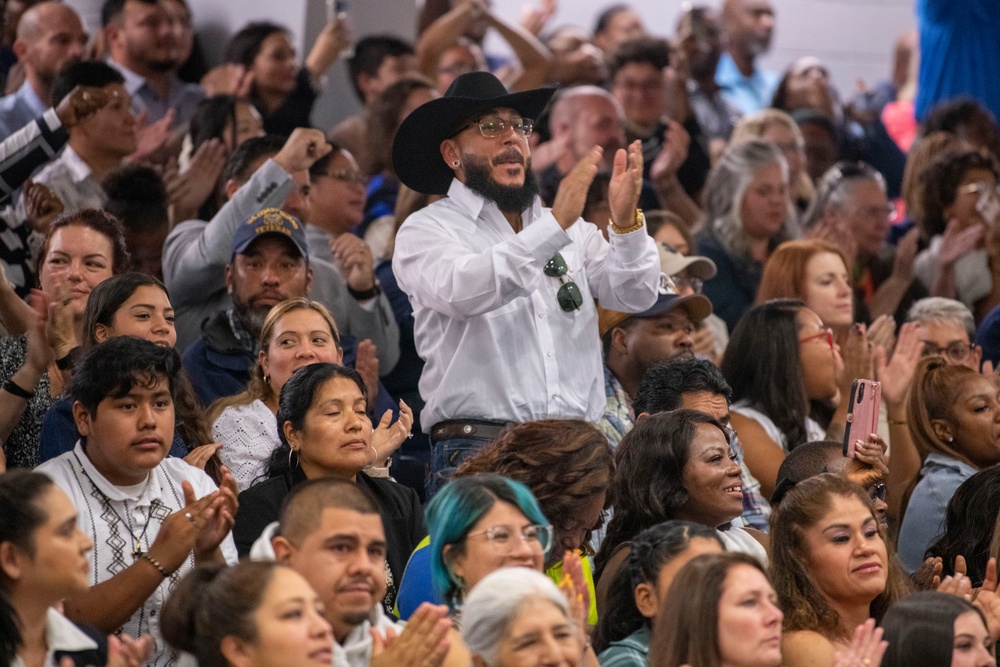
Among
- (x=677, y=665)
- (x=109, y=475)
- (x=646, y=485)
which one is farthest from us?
(x=646, y=485)

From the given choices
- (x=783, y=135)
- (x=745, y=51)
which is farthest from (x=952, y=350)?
(x=745, y=51)

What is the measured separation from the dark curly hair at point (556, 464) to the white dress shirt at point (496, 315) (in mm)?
515

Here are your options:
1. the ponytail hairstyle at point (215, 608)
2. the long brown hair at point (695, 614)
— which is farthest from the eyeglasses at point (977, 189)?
the ponytail hairstyle at point (215, 608)

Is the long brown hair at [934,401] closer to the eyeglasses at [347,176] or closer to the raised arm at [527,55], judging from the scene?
the eyeglasses at [347,176]

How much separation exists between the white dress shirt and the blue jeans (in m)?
0.08

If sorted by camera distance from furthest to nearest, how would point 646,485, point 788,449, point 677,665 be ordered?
point 788,449 < point 646,485 < point 677,665

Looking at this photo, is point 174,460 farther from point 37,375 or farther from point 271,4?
point 271,4

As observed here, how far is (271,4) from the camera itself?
892 cm

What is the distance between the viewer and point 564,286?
16.7 feet

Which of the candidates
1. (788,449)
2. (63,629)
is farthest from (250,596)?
(788,449)

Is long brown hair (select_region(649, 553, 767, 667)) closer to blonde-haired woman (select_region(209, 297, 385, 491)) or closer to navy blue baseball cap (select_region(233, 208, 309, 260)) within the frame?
blonde-haired woman (select_region(209, 297, 385, 491))

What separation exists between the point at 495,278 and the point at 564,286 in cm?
40

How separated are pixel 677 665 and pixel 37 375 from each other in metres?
2.07

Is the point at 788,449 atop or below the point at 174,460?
below
